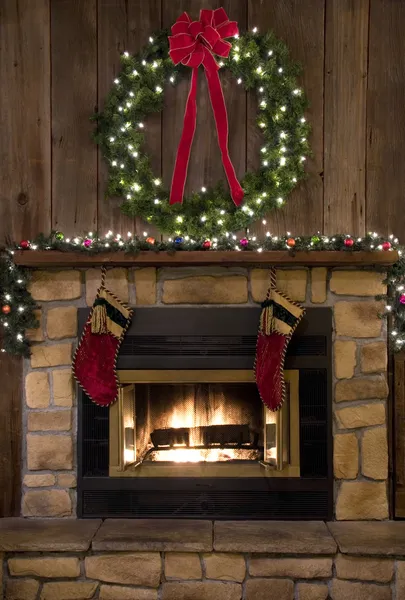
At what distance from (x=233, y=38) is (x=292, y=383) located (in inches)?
66.8

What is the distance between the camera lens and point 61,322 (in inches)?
115

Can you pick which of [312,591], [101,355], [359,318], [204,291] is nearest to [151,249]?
[204,291]

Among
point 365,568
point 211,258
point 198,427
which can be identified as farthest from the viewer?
point 198,427

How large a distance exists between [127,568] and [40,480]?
2.00 feet

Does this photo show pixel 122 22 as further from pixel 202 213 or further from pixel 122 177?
pixel 202 213

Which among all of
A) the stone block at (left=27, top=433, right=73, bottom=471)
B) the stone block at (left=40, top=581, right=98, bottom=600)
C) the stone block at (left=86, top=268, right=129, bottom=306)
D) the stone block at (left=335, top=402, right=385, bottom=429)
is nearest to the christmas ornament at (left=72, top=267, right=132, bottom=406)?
the stone block at (left=86, top=268, right=129, bottom=306)

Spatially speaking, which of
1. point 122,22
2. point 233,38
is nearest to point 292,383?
point 233,38

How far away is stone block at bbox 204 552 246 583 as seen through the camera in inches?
104

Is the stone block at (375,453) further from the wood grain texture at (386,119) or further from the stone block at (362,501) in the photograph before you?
the wood grain texture at (386,119)

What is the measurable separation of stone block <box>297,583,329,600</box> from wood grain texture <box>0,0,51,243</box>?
2.09m

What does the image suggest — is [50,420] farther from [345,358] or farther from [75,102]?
[75,102]

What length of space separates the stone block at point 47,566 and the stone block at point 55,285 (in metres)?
1.20

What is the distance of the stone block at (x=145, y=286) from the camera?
2902 mm

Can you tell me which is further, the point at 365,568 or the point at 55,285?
the point at 55,285
